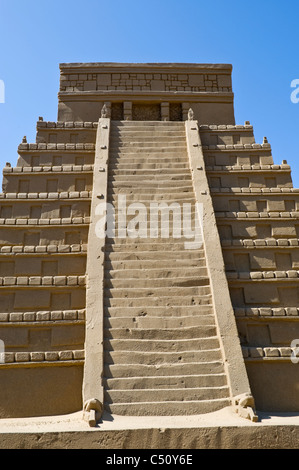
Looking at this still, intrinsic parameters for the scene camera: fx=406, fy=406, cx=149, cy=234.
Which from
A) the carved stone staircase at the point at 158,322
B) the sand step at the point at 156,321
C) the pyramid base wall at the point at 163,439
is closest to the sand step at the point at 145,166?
the carved stone staircase at the point at 158,322

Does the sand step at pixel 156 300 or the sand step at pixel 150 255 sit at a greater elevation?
the sand step at pixel 150 255

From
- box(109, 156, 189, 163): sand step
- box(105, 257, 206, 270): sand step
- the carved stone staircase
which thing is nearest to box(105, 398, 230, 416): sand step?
the carved stone staircase

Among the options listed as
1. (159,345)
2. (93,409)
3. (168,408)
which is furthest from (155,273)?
(93,409)

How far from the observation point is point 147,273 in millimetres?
6945

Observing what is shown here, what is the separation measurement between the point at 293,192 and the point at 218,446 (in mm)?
5918

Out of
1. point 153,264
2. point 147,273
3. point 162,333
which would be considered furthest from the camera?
point 153,264

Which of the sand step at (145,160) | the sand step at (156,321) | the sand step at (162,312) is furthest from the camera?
the sand step at (145,160)

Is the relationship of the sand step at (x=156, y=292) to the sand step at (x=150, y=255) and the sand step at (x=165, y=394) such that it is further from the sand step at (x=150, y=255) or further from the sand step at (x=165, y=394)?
the sand step at (x=165, y=394)

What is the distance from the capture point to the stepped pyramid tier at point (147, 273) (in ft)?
18.6

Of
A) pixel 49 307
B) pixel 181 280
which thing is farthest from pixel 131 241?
pixel 49 307

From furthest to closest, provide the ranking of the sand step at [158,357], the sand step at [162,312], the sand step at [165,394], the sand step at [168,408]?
the sand step at [162,312] < the sand step at [158,357] < the sand step at [165,394] < the sand step at [168,408]

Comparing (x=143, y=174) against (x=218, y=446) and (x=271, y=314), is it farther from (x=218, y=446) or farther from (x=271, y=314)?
(x=218, y=446)

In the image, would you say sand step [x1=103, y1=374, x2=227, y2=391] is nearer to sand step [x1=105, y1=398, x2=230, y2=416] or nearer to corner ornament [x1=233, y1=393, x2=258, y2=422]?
sand step [x1=105, y1=398, x2=230, y2=416]

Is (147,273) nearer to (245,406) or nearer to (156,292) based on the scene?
(156,292)
